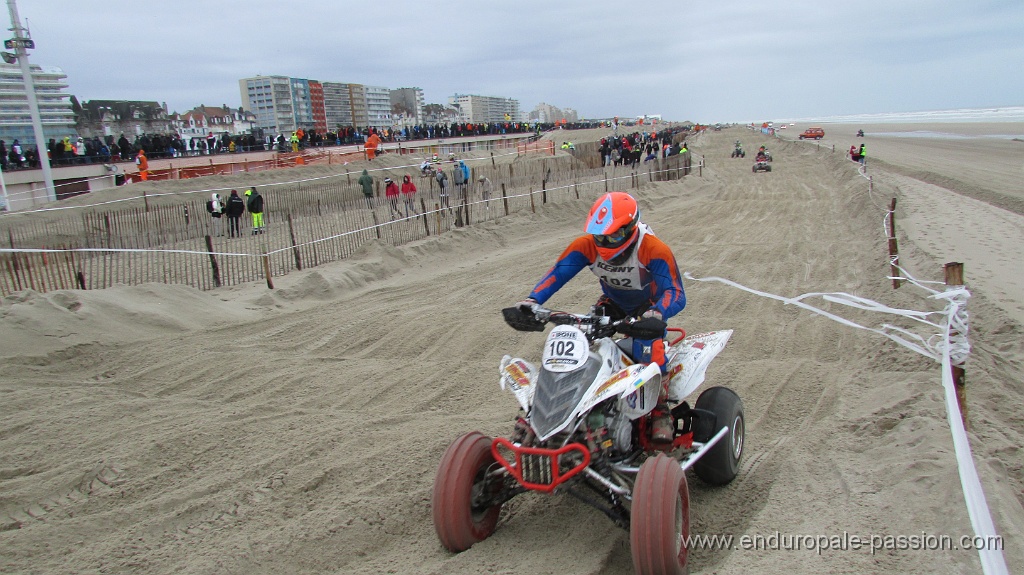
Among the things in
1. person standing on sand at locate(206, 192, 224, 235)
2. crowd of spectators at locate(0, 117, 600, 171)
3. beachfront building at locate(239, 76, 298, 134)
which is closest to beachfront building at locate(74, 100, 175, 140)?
crowd of spectators at locate(0, 117, 600, 171)

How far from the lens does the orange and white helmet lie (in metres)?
4.26

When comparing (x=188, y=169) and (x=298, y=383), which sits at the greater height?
(x=188, y=169)

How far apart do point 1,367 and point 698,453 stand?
745cm

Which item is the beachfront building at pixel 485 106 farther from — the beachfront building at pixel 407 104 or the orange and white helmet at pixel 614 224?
the orange and white helmet at pixel 614 224

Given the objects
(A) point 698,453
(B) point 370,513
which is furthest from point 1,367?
(A) point 698,453

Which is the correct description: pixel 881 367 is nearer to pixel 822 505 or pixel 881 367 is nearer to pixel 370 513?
pixel 822 505

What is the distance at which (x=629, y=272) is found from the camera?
4562 millimetres

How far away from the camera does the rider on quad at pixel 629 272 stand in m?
4.21

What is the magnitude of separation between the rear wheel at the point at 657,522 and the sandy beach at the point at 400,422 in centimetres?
45

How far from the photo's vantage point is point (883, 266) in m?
11.0

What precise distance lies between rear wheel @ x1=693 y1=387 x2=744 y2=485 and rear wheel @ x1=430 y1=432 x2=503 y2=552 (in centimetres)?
151

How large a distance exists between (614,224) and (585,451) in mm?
1585

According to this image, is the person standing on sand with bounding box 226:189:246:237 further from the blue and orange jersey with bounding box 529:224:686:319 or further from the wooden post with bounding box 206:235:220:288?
the blue and orange jersey with bounding box 529:224:686:319

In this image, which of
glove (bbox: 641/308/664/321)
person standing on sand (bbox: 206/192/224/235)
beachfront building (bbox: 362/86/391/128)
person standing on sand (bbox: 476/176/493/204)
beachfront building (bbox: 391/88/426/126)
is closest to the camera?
glove (bbox: 641/308/664/321)
